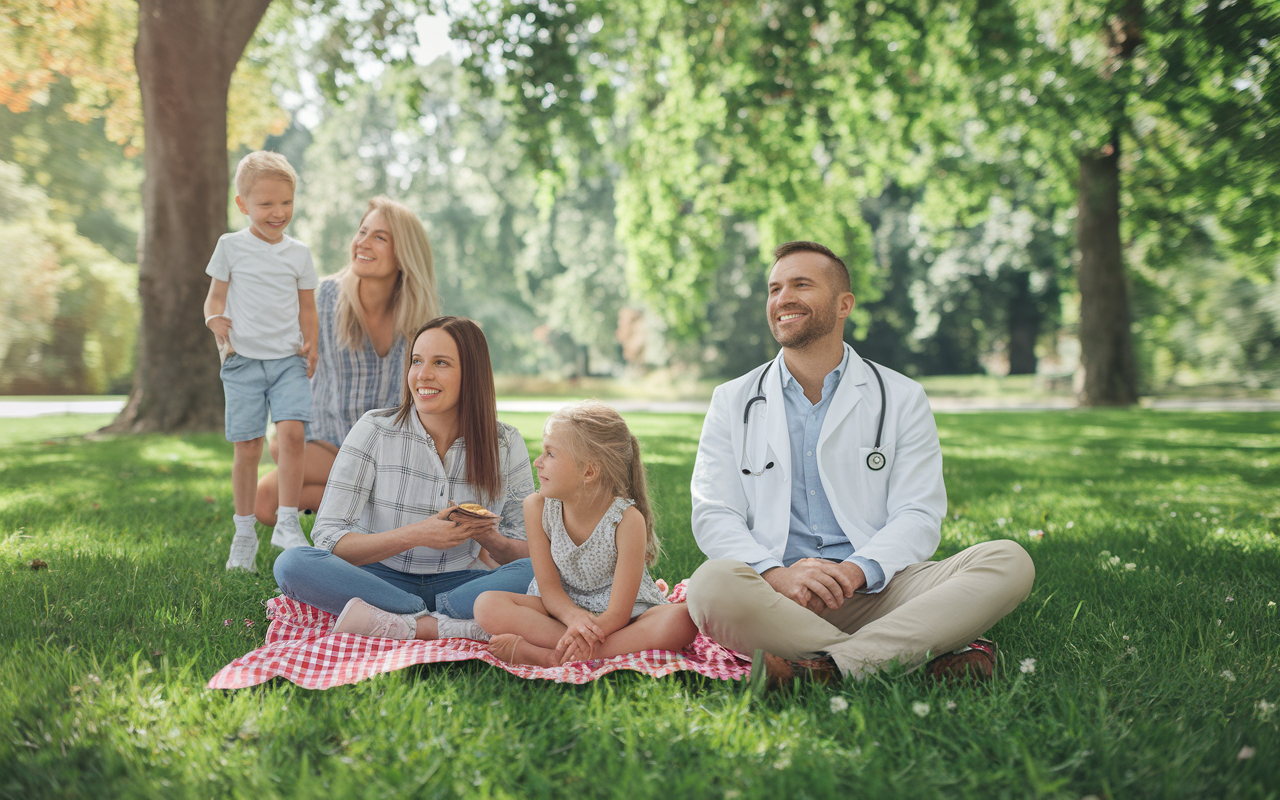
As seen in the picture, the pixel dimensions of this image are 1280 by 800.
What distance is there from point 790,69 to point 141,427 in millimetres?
10082

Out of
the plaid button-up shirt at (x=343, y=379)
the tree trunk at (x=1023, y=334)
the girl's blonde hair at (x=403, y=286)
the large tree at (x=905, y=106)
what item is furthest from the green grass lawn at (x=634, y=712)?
the tree trunk at (x=1023, y=334)

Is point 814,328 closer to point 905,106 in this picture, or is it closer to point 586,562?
point 586,562

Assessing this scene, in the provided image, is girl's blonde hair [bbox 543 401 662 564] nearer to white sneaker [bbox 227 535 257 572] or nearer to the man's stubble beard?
the man's stubble beard

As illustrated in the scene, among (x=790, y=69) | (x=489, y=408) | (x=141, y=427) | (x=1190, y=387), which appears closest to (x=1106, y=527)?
(x=489, y=408)

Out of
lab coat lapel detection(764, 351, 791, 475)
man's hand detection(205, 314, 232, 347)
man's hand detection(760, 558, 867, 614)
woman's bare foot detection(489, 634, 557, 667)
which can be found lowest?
woman's bare foot detection(489, 634, 557, 667)

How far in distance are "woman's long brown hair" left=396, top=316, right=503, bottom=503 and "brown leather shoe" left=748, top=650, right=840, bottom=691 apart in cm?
152

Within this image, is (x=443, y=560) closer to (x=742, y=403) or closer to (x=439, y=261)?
(x=742, y=403)

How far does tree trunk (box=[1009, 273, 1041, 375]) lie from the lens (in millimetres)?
35625

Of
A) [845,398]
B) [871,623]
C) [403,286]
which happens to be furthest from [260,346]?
[871,623]

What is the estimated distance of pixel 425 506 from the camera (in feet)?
11.9

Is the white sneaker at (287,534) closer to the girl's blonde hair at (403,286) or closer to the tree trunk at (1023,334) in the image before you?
the girl's blonde hair at (403,286)

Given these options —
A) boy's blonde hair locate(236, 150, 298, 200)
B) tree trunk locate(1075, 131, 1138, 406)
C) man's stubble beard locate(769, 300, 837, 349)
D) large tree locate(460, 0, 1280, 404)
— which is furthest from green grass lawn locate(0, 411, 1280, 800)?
tree trunk locate(1075, 131, 1138, 406)

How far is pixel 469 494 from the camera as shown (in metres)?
3.70

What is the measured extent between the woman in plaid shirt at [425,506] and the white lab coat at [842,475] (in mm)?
962
